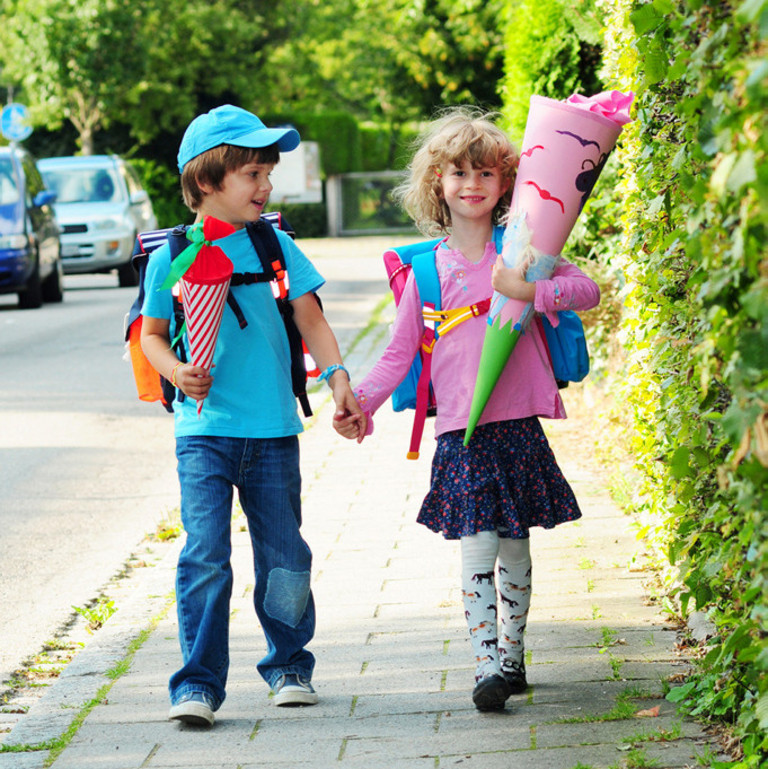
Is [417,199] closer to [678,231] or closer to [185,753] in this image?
[678,231]

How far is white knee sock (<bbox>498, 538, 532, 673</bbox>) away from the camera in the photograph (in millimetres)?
3994

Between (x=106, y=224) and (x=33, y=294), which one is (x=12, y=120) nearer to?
(x=106, y=224)

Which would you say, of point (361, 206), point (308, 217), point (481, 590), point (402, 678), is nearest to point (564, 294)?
point (481, 590)

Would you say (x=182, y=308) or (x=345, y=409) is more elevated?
(x=182, y=308)

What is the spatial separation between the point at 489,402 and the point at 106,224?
59.9 feet

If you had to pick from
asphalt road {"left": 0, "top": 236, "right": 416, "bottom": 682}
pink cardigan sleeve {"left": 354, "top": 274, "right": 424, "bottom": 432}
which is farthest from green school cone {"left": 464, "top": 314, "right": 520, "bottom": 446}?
asphalt road {"left": 0, "top": 236, "right": 416, "bottom": 682}

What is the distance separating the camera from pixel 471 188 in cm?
402

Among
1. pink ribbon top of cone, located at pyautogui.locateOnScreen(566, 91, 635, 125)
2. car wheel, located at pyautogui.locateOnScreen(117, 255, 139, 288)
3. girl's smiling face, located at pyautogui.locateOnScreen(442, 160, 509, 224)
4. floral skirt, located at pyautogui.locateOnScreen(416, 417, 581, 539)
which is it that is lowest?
car wheel, located at pyautogui.locateOnScreen(117, 255, 139, 288)

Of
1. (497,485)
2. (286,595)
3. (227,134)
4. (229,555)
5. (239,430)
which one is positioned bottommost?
(286,595)

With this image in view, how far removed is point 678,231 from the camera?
3355mm

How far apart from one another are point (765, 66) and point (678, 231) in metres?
1.39

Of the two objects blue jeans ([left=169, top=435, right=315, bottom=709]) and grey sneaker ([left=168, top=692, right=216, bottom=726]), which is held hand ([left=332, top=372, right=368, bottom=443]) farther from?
grey sneaker ([left=168, top=692, right=216, bottom=726])

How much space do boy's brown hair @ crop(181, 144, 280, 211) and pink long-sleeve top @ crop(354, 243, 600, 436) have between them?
1.86ft

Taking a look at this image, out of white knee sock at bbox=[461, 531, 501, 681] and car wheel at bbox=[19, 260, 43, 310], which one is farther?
car wheel at bbox=[19, 260, 43, 310]
